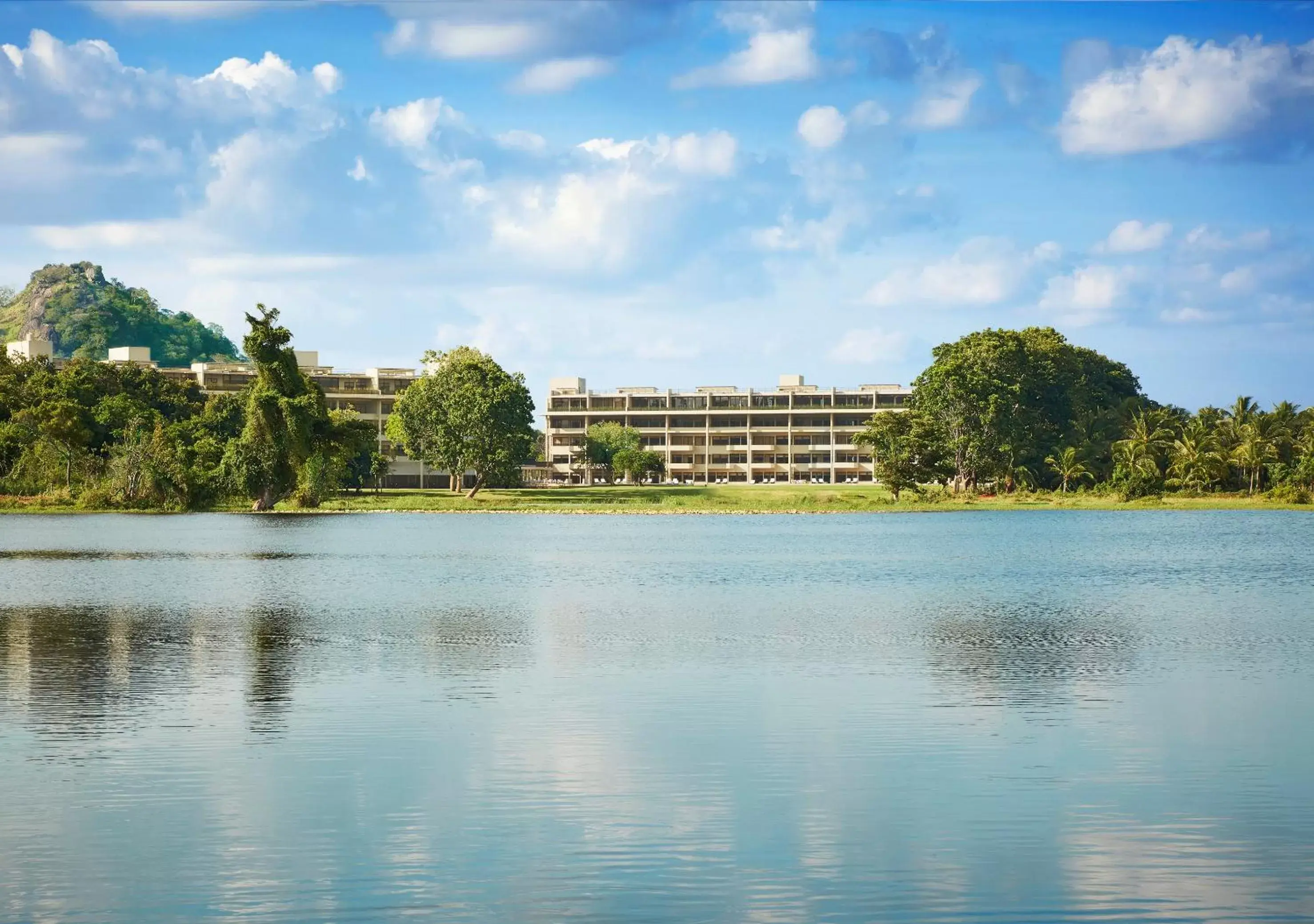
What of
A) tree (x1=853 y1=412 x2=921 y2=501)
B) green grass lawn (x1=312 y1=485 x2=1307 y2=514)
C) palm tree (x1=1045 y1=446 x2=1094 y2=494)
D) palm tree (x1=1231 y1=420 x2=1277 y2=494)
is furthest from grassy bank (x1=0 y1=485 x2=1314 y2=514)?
palm tree (x1=1045 y1=446 x2=1094 y2=494)

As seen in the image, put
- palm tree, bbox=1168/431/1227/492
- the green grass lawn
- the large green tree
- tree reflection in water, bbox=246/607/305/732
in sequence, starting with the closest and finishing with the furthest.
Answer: tree reflection in water, bbox=246/607/305/732 → the green grass lawn → palm tree, bbox=1168/431/1227/492 → the large green tree

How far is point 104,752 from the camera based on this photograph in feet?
62.5

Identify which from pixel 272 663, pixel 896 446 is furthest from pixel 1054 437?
pixel 272 663

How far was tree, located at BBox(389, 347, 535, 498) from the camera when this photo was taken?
141500 millimetres

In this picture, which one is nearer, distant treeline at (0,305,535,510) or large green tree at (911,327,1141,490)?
distant treeline at (0,305,535,510)

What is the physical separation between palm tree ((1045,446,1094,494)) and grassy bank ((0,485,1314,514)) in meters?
4.95

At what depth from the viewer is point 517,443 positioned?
143m

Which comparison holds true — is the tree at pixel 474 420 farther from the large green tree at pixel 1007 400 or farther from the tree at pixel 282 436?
the large green tree at pixel 1007 400

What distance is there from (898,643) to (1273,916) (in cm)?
1949

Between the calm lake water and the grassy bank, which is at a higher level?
the grassy bank

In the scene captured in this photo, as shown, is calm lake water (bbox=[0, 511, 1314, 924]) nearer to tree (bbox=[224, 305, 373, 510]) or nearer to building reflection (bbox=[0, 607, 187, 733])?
building reflection (bbox=[0, 607, 187, 733])

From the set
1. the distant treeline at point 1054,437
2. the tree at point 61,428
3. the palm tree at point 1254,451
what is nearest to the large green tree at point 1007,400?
the distant treeline at point 1054,437

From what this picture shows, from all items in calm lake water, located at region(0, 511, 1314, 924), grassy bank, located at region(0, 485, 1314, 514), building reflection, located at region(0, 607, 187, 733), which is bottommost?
calm lake water, located at region(0, 511, 1314, 924)

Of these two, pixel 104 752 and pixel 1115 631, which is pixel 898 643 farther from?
pixel 104 752
